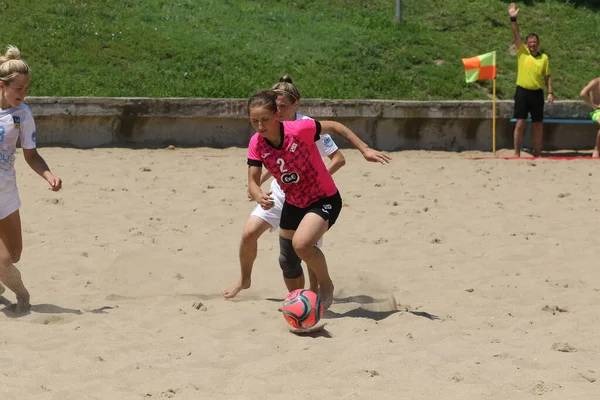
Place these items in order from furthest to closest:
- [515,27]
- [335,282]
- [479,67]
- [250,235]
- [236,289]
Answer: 1. [479,67]
2. [515,27]
3. [335,282]
4. [236,289]
5. [250,235]

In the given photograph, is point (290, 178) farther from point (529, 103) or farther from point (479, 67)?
point (479, 67)

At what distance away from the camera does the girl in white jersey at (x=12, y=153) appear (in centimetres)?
571

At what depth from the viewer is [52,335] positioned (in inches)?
211

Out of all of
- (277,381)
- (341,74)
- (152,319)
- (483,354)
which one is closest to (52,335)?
(152,319)

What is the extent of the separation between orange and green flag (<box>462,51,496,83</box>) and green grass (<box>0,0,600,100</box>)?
1.90 feet

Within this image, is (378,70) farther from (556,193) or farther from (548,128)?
(556,193)

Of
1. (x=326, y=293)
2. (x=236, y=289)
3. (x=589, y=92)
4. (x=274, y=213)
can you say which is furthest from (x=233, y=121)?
(x=326, y=293)

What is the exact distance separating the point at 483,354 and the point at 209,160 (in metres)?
6.75

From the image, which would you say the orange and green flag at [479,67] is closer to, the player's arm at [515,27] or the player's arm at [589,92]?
the player's arm at [515,27]

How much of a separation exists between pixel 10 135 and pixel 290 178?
5.65 feet

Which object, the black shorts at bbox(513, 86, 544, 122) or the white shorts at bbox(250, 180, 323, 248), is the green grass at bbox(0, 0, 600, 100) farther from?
the white shorts at bbox(250, 180, 323, 248)

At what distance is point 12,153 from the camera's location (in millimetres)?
5926

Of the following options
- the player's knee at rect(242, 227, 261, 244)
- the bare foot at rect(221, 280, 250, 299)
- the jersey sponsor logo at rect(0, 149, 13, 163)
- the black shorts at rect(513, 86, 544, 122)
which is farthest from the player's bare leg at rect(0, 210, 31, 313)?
the black shorts at rect(513, 86, 544, 122)

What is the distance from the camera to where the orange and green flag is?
13502 millimetres
